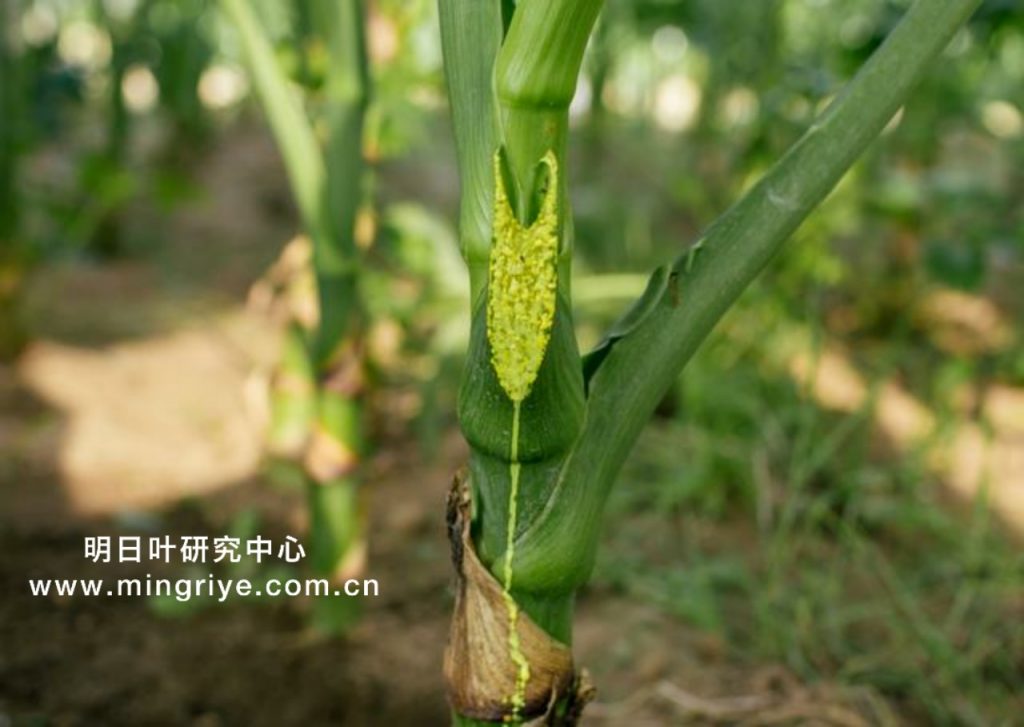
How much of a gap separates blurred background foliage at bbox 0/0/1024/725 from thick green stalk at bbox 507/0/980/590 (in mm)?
692

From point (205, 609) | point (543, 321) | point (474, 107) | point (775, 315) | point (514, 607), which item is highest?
point (474, 107)

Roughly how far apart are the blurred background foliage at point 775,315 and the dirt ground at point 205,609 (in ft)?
0.37

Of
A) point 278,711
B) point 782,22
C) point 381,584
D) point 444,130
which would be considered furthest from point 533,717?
point 444,130

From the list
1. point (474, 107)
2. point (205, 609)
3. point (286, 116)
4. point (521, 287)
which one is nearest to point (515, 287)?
point (521, 287)

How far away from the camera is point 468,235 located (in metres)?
0.83

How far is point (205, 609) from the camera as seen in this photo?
6.03 feet

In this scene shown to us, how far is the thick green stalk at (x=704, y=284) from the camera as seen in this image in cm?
82

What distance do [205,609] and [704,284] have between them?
1.21 metres

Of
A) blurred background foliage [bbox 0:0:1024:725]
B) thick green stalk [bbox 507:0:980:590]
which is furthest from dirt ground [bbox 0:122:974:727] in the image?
thick green stalk [bbox 507:0:980:590]

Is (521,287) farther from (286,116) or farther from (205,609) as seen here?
(205,609)

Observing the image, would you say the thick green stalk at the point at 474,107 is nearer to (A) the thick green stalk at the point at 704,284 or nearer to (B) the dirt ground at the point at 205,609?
(A) the thick green stalk at the point at 704,284

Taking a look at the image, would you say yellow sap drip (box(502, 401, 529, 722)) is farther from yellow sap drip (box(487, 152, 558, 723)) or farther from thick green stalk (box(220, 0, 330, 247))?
thick green stalk (box(220, 0, 330, 247))

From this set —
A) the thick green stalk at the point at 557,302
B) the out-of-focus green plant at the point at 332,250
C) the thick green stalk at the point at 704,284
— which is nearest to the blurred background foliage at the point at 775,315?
the out-of-focus green plant at the point at 332,250

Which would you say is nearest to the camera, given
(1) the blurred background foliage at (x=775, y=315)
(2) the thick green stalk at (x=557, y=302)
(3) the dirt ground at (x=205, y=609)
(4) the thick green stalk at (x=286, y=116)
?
(2) the thick green stalk at (x=557, y=302)
